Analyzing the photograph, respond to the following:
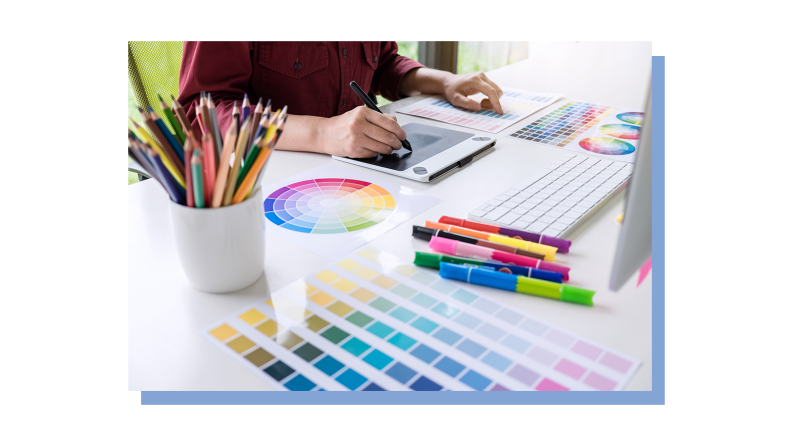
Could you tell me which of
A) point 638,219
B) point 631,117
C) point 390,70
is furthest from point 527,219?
point 390,70

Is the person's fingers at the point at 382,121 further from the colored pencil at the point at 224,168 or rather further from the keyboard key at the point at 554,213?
the colored pencil at the point at 224,168

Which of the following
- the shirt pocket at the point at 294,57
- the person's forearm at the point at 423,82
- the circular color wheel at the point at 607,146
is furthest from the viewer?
the person's forearm at the point at 423,82

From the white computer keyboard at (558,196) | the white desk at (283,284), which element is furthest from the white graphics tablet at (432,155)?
the white computer keyboard at (558,196)

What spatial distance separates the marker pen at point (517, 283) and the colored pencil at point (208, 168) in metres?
0.27

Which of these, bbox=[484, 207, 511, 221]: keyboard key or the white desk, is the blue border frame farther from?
bbox=[484, 207, 511, 221]: keyboard key

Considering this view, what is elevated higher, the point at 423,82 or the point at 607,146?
the point at 423,82

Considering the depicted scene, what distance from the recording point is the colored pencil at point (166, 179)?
1.72 feet

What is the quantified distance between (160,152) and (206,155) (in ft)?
0.16

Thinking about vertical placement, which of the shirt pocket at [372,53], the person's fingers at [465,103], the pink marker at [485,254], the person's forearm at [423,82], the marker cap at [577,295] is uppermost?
the shirt pocket at [372,53]

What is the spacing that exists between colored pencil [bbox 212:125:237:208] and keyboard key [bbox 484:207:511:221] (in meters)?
0.36

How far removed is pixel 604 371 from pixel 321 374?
0.87 ft

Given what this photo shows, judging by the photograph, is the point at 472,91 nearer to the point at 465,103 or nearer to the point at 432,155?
the point at 465,103

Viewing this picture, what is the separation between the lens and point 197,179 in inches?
21.1

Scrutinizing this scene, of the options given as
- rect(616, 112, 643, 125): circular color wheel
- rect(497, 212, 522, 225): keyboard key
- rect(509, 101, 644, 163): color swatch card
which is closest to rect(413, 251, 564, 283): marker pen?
rect(497, 212, 522, 225): keyboard key
